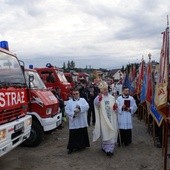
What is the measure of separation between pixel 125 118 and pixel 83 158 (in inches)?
73.1

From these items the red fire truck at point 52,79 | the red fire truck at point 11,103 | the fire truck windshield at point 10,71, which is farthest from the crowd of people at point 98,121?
the red fire truck at point 52,79

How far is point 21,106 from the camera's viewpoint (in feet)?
23.6

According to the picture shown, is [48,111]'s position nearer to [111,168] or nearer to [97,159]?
[97,159]

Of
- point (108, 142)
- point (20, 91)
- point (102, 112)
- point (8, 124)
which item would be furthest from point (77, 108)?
point (8, 124)

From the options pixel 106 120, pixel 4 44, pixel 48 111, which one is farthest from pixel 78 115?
pixel 4 44

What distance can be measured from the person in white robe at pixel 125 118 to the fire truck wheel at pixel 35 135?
7.01 ft

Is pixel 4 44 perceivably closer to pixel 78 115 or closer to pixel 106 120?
pixel 78 115

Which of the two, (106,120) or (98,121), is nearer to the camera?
(106,120)

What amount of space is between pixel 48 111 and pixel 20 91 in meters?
2.12

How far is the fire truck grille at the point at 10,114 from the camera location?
6098mm

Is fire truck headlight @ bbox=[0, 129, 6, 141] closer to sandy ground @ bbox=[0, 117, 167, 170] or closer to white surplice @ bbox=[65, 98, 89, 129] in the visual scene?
sandy ground @ bbox=[0, 117, 167, 170]

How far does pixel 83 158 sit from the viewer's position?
7.77 metres

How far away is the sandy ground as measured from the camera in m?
7.08

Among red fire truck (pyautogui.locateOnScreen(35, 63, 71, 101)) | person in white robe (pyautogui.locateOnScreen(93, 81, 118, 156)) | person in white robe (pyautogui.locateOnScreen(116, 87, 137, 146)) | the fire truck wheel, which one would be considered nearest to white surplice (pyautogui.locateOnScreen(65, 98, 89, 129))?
person in white robe (pyautogui.locateOnScreen(93, 81, 118, 156))
